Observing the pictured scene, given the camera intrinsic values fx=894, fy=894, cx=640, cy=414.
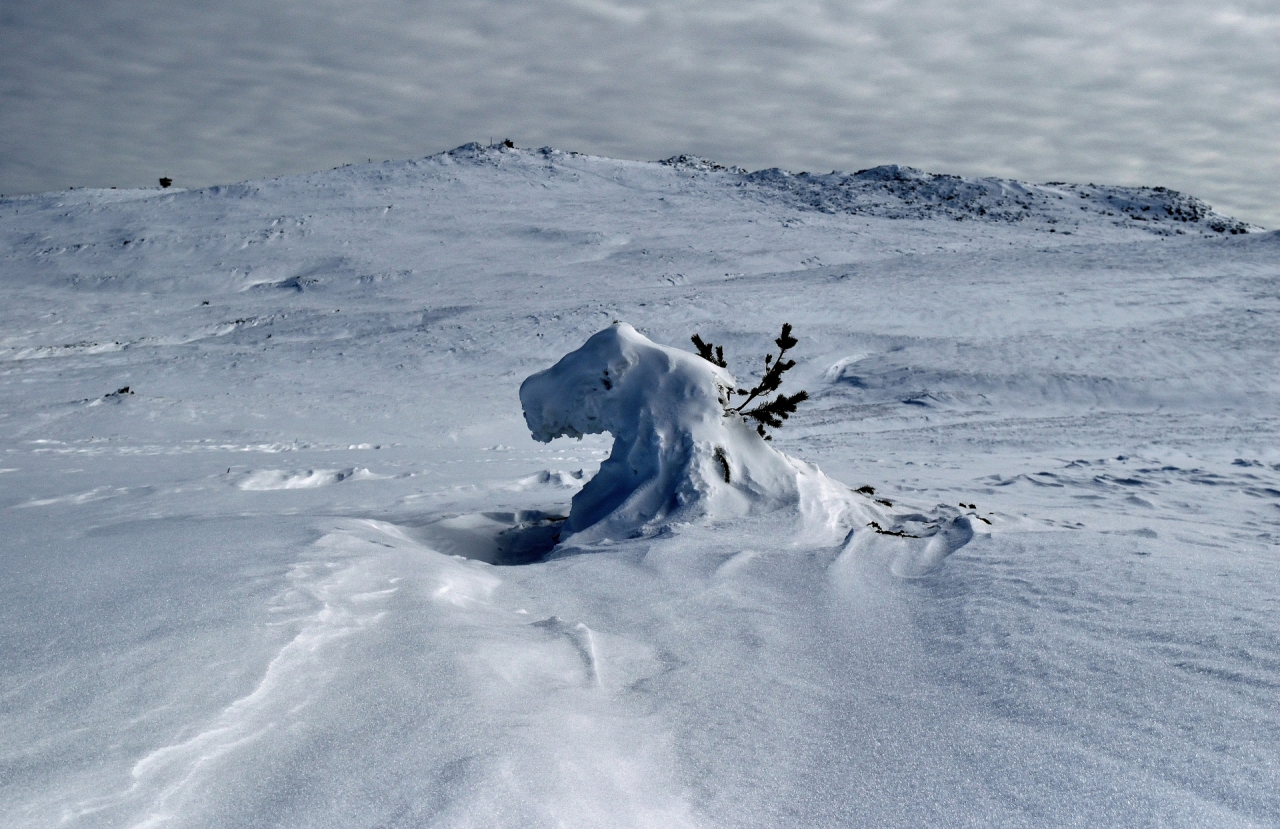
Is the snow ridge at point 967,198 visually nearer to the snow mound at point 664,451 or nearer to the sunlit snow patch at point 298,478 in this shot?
the sunlit snow patch at point 298,478

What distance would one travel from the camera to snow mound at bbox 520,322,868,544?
483 cm

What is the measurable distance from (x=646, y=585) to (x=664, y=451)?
1.41 metres

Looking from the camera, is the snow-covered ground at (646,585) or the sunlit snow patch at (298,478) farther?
the sunlit snow patch at (298,478)

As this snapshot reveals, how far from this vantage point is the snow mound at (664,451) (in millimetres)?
4828

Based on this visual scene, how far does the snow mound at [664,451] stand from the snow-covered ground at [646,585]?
0.26 m

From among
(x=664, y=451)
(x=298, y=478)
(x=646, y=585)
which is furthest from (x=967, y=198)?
(x=646, y=585)

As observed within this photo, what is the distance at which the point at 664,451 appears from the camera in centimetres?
498

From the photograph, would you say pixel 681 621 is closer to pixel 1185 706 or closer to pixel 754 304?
pixel 1185 706

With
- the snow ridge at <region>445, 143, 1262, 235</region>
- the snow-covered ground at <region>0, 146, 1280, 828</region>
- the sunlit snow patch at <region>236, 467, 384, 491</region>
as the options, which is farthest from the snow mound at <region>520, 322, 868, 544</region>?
the snow ridge at <region>445, 143, 1262, 235</region>

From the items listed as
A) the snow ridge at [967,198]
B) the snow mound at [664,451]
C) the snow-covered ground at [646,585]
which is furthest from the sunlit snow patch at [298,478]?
the snow ridge at [967,198]

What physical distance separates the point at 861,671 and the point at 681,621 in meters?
0.72

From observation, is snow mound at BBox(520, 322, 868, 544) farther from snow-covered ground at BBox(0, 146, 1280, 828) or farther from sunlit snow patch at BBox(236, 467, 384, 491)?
sunlit snow patch at BBox(236, 467, 384, 491)

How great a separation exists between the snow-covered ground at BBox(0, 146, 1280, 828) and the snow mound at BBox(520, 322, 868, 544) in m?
0.26

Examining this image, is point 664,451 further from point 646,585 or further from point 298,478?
point 298,478
